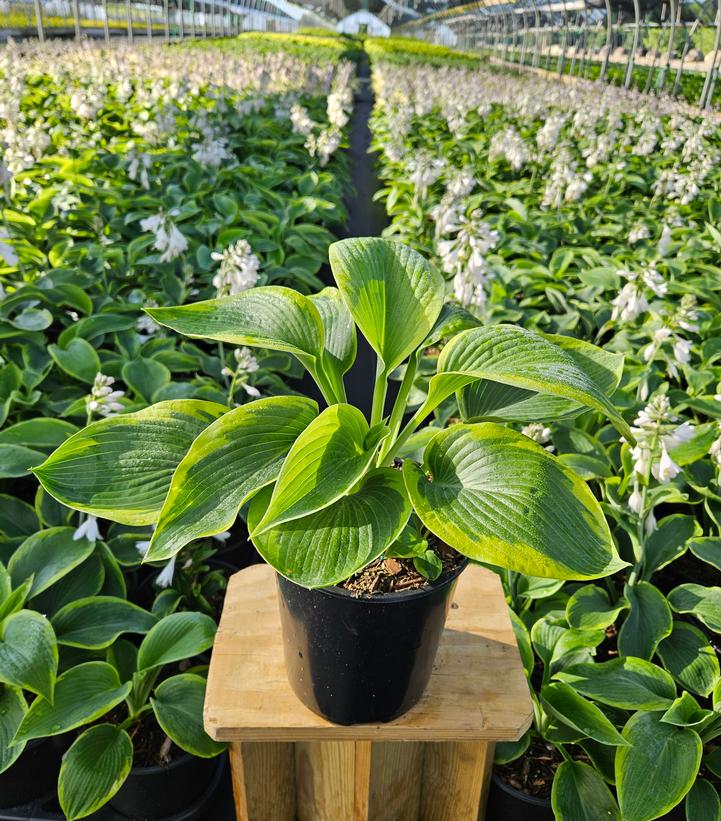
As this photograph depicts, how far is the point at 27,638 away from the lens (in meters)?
1.29

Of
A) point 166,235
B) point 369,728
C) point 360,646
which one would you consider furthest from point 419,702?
point 166,235

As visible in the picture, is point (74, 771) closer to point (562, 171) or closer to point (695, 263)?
point (695, 263)

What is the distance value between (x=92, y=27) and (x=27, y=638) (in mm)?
34170

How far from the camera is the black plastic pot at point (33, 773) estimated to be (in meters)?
1.46

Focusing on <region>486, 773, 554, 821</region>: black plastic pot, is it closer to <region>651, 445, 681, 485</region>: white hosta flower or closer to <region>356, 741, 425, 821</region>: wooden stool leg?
<region>356, 741, 425, 821</region>: wooden stool leg

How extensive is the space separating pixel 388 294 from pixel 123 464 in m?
0.42

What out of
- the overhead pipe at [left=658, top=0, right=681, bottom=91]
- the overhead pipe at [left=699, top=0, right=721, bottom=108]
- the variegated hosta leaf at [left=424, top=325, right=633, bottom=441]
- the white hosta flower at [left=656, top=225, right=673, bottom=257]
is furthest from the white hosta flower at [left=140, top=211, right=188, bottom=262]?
the overhead pipe at [left=658, top=0, right=681, bottom=91]

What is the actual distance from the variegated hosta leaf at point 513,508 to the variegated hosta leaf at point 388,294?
0.52ft

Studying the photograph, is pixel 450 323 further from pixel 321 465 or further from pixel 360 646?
pixel 360 646

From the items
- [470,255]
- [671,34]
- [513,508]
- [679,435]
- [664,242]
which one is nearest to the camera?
[513,508]

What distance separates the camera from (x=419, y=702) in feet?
3.73

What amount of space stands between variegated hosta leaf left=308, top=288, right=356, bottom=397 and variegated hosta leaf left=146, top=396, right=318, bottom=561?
4.0 inches

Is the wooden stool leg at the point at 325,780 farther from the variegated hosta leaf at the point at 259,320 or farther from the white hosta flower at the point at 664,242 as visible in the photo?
the white hosta flower at the point at 664,242

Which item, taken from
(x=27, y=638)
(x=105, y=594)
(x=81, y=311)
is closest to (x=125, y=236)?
(x=81, y=311)
